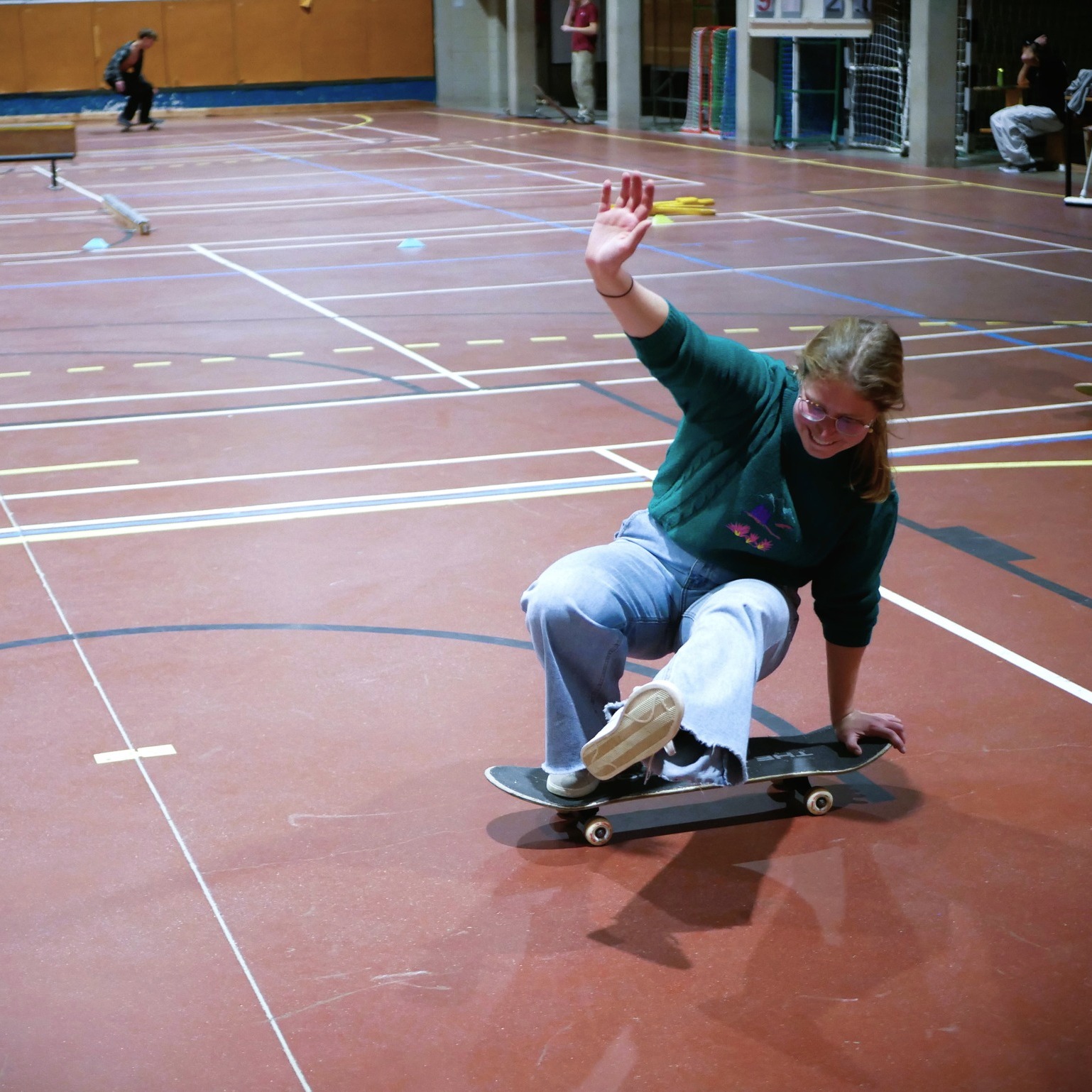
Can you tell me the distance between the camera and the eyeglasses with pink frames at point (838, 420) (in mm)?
3477

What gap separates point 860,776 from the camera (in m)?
4.22

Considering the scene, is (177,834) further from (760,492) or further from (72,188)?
(72,188)

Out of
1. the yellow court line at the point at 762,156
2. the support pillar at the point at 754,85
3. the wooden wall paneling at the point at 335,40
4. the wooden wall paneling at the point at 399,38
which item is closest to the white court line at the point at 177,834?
the yellow court line at the point at 762,156

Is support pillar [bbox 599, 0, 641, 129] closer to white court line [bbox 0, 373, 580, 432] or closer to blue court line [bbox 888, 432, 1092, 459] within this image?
white court line [bbox 0, 373, 580, 432]

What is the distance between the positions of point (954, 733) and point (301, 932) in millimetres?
2000

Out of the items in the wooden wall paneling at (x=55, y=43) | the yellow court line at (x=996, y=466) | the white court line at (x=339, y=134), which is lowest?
the yellow court line at (x=996, y=466)

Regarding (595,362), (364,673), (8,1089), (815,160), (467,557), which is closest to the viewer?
(8,1089)

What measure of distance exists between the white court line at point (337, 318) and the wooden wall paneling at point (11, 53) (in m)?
23.7

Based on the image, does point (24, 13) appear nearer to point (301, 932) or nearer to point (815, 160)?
point (815, 160)

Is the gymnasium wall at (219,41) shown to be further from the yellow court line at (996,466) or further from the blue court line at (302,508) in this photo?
the yellow court line at (996,466)

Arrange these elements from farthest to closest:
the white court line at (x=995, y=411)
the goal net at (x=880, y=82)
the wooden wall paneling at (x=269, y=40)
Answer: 1. the wooden wall paneling at (x=269, y=40)
2. the goal net at (x=880, y=82)
3. the white court line at (x=995, y=411)

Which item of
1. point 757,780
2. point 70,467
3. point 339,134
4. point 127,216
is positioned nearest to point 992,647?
point 757,780

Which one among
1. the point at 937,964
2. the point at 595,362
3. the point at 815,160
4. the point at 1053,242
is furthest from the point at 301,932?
the point at 815,160

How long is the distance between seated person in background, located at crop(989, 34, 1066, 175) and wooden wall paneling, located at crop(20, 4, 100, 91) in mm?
23329
